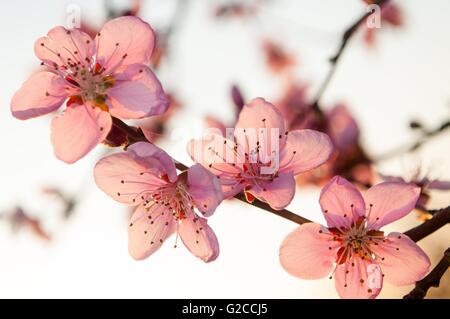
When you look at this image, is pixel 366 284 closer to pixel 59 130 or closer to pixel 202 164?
pixel 202 164

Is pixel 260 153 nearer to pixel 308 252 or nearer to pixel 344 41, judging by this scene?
pixel 308 252

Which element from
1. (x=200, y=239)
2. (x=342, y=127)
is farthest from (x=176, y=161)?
(x=342, y=127)

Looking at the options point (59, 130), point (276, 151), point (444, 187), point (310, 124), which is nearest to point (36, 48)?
point (59, 130)

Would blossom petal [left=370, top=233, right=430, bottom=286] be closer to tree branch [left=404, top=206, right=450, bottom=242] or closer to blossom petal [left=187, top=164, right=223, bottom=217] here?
tree branch [left=404, top=206, right=450, bottom=242]

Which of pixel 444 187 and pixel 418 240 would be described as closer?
pixel 418 240

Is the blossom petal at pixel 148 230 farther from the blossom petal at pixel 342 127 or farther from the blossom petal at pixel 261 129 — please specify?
the blossom petal at pixel 342 127

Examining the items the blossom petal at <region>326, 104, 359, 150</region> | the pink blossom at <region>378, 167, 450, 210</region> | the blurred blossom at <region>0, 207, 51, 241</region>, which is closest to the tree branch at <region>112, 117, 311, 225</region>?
the pink blossom at <region>378, 167, 450, 210</region>
